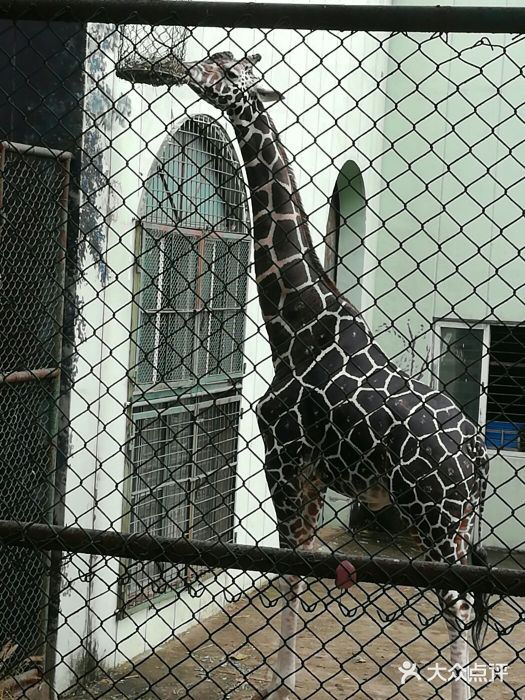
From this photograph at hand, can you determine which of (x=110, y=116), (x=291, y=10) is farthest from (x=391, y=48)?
(x=291, y=10)

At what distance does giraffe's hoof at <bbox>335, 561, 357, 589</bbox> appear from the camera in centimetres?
222

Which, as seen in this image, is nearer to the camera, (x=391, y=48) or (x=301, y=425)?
(x=301, y=425)

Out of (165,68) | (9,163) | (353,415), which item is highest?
(165,68)

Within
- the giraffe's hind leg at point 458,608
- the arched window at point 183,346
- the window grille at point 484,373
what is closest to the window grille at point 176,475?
the arched window at point 183,346

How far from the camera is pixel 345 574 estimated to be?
223cm

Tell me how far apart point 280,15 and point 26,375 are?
89.5 inches

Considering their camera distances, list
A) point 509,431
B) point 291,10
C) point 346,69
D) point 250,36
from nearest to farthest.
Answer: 1. point 291,10
2. point 250,36
3. point 346,69
4. point 509,431

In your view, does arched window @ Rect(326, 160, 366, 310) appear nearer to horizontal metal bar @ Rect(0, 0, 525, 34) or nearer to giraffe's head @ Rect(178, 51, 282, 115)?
giraffe's head @ Rect(178, 51, 282, 115)

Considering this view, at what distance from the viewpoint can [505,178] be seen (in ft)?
29.6

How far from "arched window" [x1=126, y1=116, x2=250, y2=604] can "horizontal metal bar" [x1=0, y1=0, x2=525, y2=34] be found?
7.47 ft

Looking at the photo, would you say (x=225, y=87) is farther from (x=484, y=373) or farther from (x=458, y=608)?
(x=484, y=373)

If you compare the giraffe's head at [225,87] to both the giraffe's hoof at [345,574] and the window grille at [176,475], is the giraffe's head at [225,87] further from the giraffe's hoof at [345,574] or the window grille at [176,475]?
the giraffe's hoof at [345,574]

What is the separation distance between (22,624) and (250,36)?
12.4ft

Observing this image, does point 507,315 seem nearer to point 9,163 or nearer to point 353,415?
point 353,415
